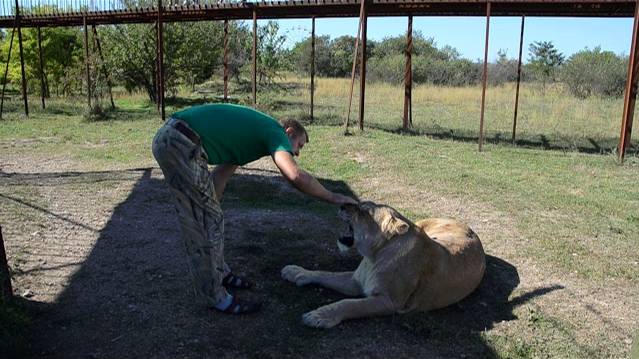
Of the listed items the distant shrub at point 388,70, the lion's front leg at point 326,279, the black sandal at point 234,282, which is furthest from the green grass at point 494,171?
the distant shrub at point 388,70

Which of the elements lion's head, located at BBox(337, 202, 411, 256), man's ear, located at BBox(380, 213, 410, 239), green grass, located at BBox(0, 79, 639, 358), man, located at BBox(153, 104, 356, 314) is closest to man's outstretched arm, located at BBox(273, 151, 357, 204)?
man, located at BBox(153, 104, 356, 314)

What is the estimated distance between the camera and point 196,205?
3730 millimetres

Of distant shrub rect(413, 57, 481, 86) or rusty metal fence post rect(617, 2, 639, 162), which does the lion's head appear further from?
distant shrub rect(413, 57, 481, 86)

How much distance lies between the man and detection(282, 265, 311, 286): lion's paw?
821mm

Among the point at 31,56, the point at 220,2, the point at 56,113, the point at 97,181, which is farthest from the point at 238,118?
the point at 31,56

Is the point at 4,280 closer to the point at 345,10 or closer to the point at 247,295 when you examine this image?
the point at 247,295

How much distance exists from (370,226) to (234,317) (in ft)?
3.68

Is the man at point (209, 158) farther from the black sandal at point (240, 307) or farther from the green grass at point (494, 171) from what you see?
the green grass at point (494, 171)

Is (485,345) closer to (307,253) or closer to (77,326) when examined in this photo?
(307,253)

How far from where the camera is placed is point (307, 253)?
209 inches

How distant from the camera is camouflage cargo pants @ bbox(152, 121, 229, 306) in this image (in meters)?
3.62

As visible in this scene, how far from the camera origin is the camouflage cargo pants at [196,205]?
11.9 ft

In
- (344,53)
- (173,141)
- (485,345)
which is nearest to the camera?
(173,141)

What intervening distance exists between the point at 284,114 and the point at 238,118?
10.7m
